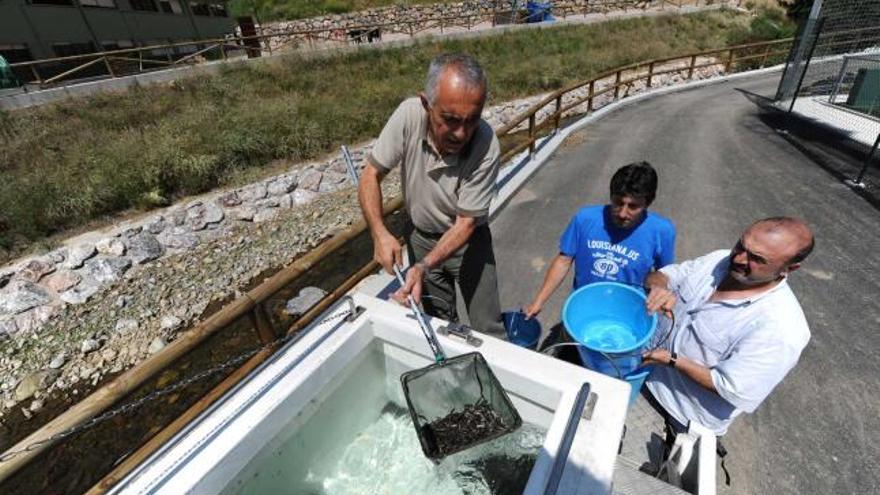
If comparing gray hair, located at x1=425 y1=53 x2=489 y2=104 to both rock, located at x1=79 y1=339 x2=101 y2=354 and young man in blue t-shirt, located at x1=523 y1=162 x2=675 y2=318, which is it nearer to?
young man in blue t-shirt, located at x1=523 y1=162 x2=675 y2=318

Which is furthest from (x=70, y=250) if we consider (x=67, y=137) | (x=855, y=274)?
(x=855, y=274)

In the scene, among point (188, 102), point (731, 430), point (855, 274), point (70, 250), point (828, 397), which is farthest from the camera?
point (188, 102)

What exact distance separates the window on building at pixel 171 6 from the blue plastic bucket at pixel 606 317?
29.7 meters

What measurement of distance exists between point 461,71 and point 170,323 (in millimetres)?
7811

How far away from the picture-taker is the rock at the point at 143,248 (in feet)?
29.6

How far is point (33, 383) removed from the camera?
6484 mm

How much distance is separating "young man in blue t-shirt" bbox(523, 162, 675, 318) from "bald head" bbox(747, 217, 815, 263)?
0.65 m

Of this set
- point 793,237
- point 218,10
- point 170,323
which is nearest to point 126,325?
point 170,323

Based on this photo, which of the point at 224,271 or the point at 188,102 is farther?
the point at 188,102

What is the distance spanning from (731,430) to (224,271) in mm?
9043

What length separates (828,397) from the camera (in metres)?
3.03

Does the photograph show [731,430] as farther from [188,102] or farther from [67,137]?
[188,102]

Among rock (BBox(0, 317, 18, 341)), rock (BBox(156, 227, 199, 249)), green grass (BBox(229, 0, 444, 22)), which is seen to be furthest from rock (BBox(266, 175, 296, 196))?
green grass (BBox(229, 0, 444, 22))

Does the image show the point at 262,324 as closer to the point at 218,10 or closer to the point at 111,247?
the point at 111,247
